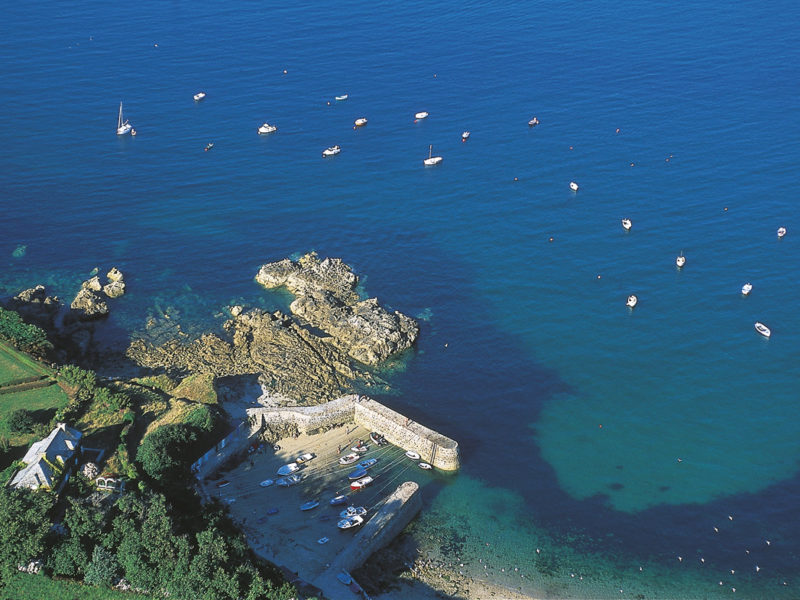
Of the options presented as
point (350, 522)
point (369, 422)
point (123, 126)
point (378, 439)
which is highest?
point (123, 126)

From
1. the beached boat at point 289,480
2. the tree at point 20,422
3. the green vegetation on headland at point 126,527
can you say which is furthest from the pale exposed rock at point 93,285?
the beached boat at point 289,480

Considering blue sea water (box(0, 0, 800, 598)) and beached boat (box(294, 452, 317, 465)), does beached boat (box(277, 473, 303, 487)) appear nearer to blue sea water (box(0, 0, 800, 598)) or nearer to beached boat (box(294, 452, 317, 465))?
beached boat (box(294, 452, 317, 465))

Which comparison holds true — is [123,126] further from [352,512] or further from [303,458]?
[352,512]

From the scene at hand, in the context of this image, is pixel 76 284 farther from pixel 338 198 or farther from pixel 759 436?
pixel 759 436

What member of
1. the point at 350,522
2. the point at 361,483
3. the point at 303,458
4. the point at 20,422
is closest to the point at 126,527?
the point at 20,422

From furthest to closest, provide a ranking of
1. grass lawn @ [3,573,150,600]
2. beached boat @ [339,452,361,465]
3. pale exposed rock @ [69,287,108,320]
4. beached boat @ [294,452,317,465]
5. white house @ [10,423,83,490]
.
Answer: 1. pale exposed rock @ [69,287,108,320]
2. beached boat @ [339,452,361,465]
3. beached boat @ [294,452,317,465]
4. white house @ [10,423,83,490]
5. grass lawn @ [3,573,150,600]

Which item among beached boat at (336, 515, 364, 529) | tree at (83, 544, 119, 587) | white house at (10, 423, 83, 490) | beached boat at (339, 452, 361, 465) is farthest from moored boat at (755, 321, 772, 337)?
white house at (10, 423, 83, 490)
